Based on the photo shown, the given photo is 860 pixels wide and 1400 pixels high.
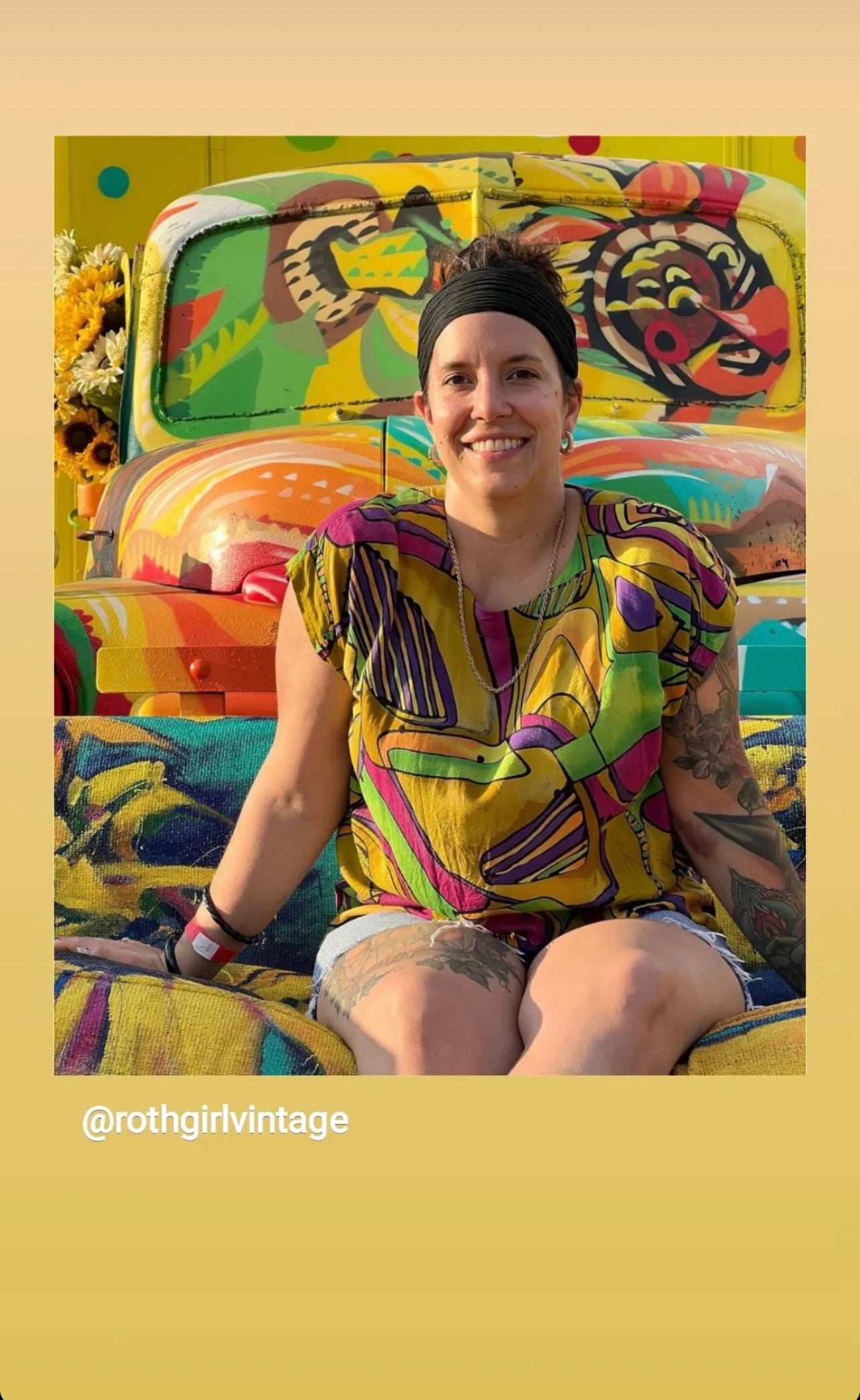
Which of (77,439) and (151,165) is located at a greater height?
(151,165)

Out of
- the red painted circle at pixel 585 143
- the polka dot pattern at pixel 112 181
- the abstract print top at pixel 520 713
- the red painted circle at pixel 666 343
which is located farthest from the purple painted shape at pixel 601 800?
the polka dot pattern at pixel 112 181

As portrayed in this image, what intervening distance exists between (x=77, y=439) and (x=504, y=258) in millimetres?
2308

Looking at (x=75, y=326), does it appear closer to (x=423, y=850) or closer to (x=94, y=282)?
(x=94, y=282)

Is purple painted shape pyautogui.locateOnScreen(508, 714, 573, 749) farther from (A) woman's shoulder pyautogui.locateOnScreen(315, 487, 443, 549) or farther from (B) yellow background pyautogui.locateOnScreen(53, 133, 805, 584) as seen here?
(B) yellow background pyautogui.locateOnScreen(53, 133, 805, 584)

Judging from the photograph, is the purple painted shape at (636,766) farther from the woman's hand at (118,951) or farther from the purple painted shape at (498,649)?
the woman's hand at (118,951)

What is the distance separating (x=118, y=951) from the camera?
1648 millimetres

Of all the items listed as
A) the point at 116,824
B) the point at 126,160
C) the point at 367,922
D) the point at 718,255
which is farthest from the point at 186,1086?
the point at 126,160

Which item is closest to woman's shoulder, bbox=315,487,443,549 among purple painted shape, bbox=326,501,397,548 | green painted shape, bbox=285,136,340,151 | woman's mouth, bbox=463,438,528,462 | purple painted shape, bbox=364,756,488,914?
purple painted shape, bbox=326,501,397,548

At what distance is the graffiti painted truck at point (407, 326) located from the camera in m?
2.59

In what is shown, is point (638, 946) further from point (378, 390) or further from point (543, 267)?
point (378, 390)

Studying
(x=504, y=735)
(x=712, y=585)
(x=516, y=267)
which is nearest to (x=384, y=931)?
(x=504, y=735)

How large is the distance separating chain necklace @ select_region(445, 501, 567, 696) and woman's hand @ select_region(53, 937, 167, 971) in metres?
0.48

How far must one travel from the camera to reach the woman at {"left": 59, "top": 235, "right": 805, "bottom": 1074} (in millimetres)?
1441

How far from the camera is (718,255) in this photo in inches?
119
